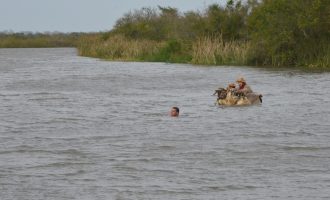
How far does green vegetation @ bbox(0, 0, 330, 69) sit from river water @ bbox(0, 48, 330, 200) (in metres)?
12.3

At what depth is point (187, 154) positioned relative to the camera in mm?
16516

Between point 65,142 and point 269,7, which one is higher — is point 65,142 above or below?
below

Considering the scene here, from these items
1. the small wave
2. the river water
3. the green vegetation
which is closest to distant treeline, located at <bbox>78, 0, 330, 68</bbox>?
the green vegetation

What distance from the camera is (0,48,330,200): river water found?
13359 mm

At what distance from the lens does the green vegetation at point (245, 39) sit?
45.5 metres

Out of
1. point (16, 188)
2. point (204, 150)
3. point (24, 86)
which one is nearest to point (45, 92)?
point (24, 86)

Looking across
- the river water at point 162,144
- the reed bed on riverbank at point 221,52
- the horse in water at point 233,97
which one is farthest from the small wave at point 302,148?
the reed bed on riverbank at point 221,52

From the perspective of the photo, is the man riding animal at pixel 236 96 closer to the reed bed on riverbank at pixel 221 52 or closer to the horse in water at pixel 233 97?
the horse in water at pixel 233 97

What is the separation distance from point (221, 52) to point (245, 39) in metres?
4.75

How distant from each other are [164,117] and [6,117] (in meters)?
4.50

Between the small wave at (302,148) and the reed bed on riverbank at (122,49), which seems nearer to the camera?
the small wave at (302,148)

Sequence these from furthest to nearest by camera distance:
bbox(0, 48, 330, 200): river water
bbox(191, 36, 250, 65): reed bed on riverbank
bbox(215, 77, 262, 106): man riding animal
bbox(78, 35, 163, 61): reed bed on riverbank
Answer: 1. bbox(78, 35, 163, 61): reed bed on riverbank
2. bbox(191, 36, 250, 65): reed bed on riverbank
3. bbox(215, 77, 262, 106): man riding animal
4. bbox(0, 48, 330, 200): river water

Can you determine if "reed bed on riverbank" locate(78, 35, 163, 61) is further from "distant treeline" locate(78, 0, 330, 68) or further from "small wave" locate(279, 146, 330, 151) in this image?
"small wave" locate(279, 146, 330, 151)

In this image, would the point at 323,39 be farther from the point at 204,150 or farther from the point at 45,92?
the point at 204,150
